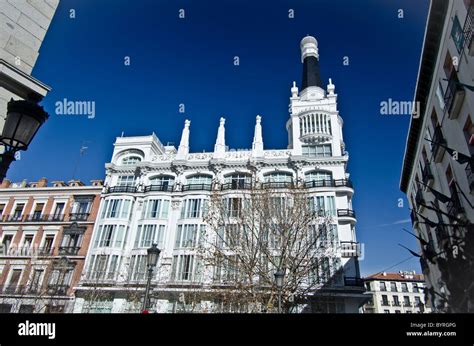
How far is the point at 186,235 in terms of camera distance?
25.0 m

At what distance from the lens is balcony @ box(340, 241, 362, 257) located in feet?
72.0

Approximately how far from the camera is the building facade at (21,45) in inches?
165

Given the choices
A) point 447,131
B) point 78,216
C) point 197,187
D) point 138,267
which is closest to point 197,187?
point 197,187

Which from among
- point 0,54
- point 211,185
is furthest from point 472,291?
point 211,185

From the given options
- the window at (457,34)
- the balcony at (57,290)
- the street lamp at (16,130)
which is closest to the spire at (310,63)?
the window at (457,34)

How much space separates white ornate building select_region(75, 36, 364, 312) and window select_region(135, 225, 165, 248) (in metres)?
0.08

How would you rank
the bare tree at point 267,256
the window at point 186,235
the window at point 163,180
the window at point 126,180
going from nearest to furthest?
the bare tree at point 267,256 → the window at point 186,235 → the window at point 163,180 → the window at point 126,180

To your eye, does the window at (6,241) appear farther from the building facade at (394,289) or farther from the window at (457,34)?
the window at (457,34)

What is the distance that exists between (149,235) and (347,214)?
16.7m

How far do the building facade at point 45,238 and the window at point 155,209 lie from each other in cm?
480

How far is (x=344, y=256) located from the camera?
71.7 ft

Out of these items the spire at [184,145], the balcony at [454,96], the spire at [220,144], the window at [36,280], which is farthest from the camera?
the spire at [184,145]
